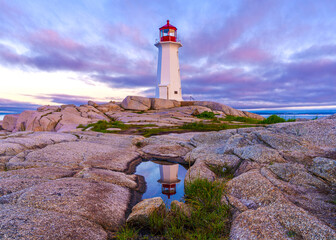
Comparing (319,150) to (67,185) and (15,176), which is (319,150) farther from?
(15,176)

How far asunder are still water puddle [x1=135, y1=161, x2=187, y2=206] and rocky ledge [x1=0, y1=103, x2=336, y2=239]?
383 millimetres

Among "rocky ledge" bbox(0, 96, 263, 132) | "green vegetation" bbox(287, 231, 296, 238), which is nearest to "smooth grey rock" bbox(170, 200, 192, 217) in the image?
"green vegetation" bbox(287, 231, 296, 238)

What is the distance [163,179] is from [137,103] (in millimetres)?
33081

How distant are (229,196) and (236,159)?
2.70 metres

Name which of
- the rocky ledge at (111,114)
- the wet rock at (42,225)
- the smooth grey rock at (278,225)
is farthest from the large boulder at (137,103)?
the smooth grey rock at (278,225)

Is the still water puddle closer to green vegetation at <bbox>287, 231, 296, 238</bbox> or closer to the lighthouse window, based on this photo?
green vegetation at <bbox>287, 231, 296, 238</bbox>

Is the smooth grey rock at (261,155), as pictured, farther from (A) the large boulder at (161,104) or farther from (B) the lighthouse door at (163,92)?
(B) the lighthouse door at (163,92)

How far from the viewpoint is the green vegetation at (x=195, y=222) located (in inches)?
145

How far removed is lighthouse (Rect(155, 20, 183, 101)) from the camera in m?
42.9

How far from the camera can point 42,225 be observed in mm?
3311

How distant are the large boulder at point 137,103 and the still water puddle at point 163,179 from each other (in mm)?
30299

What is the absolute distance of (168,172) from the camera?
8273 millimetres

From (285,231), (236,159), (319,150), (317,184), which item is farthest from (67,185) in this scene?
(319,150)

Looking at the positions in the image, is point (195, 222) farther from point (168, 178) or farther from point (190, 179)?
point (168, 178)
